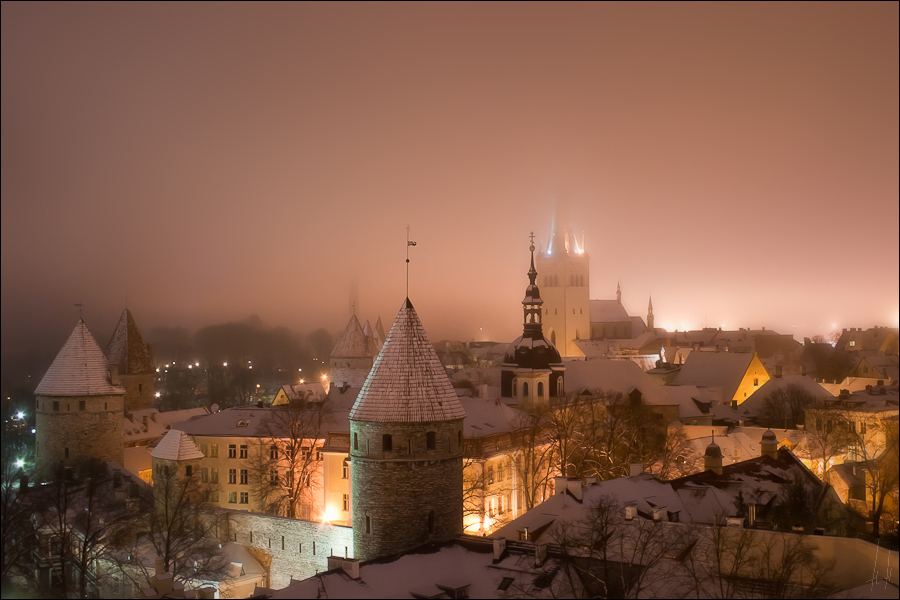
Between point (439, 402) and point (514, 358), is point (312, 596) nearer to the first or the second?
point (439, 402)

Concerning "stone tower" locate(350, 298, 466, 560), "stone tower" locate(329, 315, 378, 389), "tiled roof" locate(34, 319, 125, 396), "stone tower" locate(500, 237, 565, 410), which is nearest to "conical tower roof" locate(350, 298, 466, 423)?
"stone tower" locate(350, 298, 466, 560)

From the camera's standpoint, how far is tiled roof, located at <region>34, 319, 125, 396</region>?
42594 millimetres

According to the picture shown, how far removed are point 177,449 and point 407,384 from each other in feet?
44.9

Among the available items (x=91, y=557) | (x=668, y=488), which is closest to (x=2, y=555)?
(x=91, y=557)

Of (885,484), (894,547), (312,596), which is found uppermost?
(885,484)

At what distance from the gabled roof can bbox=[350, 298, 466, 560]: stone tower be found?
46.3 meters

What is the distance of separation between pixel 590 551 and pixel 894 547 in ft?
21.3

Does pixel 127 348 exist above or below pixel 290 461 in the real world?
above

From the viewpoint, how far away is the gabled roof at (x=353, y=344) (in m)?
72.2

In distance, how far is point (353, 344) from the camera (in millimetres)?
72562

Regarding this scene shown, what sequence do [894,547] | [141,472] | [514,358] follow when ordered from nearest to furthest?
[894,547] → [141,472] → [514,358]

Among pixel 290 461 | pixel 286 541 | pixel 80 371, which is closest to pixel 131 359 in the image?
pixel 80 371

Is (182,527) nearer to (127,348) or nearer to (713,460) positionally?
(713,460)

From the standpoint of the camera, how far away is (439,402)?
83.9 ft
